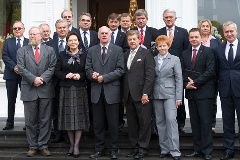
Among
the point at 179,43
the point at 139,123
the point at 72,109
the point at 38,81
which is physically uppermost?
the point at 179,43

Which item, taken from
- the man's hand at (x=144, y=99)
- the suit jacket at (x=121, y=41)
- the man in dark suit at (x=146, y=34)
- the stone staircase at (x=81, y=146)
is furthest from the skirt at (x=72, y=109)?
the man in dark suit at (x=146, y=34)

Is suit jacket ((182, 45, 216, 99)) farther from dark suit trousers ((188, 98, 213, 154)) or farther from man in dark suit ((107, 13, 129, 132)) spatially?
man in dark suit ((107, 13, 129, 132))

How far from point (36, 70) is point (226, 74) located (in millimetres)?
2899

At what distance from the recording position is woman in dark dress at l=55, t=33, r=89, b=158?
6148 mm

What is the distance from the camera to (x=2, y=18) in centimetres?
1011

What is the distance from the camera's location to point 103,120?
6.25m

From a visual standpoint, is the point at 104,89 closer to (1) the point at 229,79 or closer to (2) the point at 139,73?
(2) the point at 139,73

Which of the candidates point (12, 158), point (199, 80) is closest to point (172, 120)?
point (199, 80)

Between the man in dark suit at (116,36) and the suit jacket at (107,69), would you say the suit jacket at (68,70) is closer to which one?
the suit jacket at (107,69)

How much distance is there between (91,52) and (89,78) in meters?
0.43

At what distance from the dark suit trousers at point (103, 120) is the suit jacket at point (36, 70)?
809mm

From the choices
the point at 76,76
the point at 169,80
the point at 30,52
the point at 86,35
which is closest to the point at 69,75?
the point at 76,76

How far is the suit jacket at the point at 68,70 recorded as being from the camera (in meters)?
6.21

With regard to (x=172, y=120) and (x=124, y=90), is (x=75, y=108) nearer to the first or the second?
(x=124, y=90)
